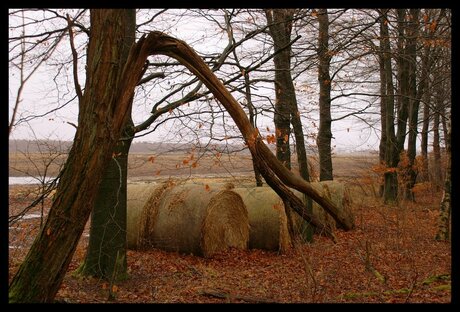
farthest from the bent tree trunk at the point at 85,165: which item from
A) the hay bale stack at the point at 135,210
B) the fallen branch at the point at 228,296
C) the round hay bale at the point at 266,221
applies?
the round hay bale at the point at 266,221

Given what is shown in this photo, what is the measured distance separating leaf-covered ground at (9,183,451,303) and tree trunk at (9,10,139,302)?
1311mm

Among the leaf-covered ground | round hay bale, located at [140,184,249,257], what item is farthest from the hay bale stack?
the leaf-covered ground

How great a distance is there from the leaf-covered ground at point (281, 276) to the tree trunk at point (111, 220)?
25 centimetres

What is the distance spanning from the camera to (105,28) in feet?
15.7

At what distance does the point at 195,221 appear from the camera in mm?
10242

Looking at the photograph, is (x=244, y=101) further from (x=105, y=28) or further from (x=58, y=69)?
(x=105, y=28)

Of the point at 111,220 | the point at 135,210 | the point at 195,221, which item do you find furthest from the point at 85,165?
the point at 135,210

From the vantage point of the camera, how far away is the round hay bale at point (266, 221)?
436 inches

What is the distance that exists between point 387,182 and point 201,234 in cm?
1295

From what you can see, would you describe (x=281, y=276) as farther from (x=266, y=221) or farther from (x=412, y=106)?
(x=412, y=106)

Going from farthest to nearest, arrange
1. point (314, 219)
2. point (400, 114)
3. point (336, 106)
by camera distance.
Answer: point (400, 114)
point (336, 106)
point (314, 219)

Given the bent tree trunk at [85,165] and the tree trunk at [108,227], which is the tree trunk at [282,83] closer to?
the tree trunk at [108,227]

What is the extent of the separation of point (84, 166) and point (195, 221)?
5715 millimetres

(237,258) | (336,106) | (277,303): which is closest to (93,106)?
(277,303)
